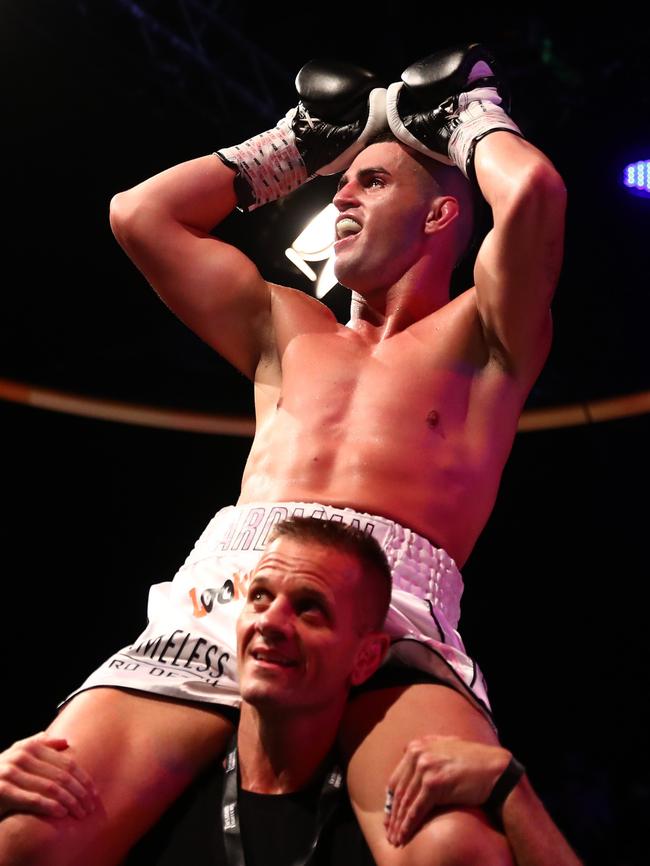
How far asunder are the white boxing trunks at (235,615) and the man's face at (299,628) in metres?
0.14

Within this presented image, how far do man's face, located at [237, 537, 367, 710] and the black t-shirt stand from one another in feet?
0.51

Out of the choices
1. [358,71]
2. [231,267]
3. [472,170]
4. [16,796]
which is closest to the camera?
[16,796]

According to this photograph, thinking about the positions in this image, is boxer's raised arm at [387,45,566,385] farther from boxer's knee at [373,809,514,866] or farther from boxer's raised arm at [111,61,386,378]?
boxer's knee at [373,809,514,866]

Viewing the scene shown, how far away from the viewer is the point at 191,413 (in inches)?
193

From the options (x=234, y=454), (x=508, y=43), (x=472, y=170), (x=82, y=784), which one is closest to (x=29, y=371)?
(x=234, y=454)

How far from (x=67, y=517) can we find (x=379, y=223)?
10.2 ft

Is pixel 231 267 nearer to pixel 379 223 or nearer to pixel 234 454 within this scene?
pixel 379 223

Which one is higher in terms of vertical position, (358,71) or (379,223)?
(358,71)

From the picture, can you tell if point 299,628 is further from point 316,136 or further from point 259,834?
point 316,136

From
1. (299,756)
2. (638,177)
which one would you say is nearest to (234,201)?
(299,756)

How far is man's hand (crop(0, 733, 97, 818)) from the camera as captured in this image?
1361 millimetres

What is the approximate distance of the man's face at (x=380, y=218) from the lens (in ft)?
6.86

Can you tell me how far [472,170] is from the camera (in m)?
1.93

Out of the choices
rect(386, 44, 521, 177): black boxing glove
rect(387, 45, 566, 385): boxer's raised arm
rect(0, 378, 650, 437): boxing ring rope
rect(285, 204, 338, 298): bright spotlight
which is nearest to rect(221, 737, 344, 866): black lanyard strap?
rect(387, 45, 566, 385): boxer's raised arm
